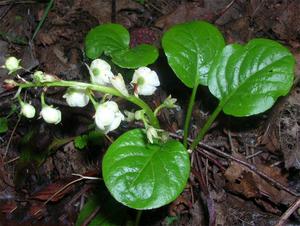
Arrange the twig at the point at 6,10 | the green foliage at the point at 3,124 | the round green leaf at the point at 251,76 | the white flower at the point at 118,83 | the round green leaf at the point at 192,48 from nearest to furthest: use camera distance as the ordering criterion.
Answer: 1. the white flower at the point at 118,83
2. the round green leaf at the point at 251,76
3. the round green leaf at the point at 192,48
4. the green foliage at the point at 3,124
5. the twig at the point at 6,10

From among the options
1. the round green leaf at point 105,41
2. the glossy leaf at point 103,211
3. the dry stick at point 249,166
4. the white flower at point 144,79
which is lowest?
the glossy leaf at point 103,211

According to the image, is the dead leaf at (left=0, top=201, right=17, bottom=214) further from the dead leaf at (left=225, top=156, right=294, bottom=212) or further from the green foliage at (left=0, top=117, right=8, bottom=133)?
the dead leaf at (left=225, top=156, right=294, bottom=212)

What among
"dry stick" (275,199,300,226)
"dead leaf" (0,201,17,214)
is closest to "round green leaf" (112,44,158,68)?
"dry stick" (275,199,300,226)

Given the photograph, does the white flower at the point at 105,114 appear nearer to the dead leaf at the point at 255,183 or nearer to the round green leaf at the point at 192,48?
the round green leaf at the point at 192,48

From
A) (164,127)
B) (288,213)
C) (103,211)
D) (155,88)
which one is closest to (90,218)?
(103,211)

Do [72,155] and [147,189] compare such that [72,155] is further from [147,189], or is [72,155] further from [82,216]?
[147,189]

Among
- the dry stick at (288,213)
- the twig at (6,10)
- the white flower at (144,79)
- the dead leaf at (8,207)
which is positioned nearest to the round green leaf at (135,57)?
the white flower at (144,79)
